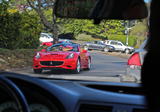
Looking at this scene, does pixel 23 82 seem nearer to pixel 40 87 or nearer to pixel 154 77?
pixel 40 87

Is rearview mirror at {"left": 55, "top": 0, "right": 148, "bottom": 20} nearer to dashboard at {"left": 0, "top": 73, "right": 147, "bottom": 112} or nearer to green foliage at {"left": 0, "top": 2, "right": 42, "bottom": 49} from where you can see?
dashboard at {"left": 0, "top": 73, "right": 147, "bottom": 112}

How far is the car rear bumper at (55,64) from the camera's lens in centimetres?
1420

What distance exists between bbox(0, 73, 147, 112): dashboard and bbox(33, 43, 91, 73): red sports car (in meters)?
11.0

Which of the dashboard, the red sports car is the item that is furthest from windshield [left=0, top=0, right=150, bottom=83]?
the dashboard

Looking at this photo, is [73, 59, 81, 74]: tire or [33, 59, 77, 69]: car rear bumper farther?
[73, 59, 81, 74]: tire

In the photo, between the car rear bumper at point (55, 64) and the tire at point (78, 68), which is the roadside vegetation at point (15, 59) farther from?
the tire at point (78, 68)

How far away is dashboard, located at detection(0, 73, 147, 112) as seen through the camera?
2604 millimetres

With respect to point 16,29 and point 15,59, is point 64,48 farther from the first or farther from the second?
point 16,29

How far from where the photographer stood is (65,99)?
275 centimetres

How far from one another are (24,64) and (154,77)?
15.5 metres

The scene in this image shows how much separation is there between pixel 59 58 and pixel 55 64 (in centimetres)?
Result: 31

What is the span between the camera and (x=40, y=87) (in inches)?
110

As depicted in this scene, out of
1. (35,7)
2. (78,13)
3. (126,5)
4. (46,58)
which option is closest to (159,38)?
(126,5)

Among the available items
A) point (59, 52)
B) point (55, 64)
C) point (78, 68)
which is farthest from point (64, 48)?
point (78, 68)
